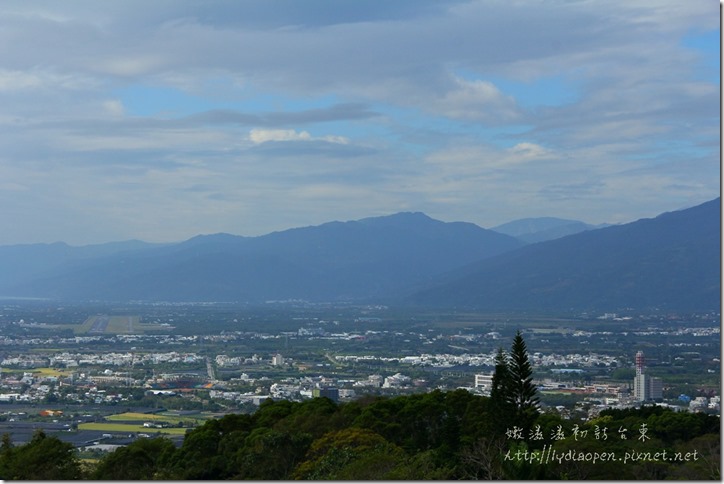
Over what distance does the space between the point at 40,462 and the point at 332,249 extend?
161989 mm

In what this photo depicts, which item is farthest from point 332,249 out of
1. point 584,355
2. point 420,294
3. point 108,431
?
point 108,431

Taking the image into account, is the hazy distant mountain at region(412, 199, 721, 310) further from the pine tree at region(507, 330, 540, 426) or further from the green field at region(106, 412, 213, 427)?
the pine tree at region(507, 330, 540, 426)

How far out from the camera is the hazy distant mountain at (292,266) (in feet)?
467

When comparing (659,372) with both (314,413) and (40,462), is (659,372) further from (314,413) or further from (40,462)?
(40,462)

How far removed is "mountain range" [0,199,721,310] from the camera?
10269 cm

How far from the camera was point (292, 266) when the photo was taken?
158375 millimetres

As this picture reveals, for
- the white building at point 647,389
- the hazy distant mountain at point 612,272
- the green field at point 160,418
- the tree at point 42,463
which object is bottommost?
the green field at point 160,418

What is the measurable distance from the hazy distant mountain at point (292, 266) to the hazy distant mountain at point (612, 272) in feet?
65.3

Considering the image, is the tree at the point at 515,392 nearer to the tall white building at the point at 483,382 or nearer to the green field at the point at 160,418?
the green field at the point at 160,418

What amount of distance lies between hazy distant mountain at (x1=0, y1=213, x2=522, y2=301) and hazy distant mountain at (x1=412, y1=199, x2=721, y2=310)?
65.3 ft

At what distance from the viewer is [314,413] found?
1788cm

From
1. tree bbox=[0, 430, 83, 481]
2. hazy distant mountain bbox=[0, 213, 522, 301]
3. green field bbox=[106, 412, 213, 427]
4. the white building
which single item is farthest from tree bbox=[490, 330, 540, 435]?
hazy distant mountain bbox=[0, 213, 522, 301]

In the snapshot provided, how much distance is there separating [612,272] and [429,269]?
58.9 metres

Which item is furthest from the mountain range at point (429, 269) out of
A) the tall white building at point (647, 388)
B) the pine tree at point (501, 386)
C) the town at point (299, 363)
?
the pine tree at point (501, 386)
